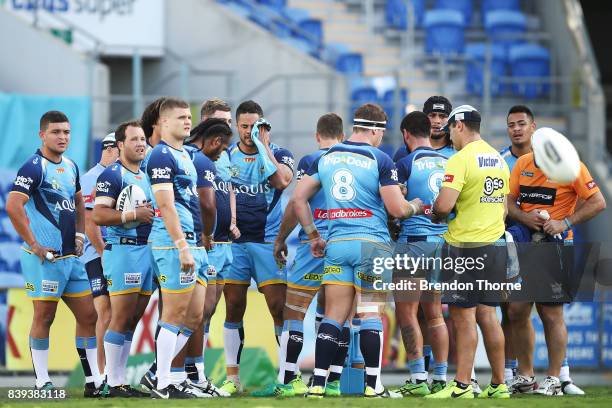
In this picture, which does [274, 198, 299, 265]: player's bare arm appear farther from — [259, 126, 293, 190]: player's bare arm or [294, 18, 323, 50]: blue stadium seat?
[294, 18, 323, 50]: blue stadium seat

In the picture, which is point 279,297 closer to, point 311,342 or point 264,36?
point 311,342

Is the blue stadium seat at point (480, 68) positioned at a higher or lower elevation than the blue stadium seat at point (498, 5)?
lower

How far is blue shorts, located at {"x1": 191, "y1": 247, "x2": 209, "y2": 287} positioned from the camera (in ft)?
35.5

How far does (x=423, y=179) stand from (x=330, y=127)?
39.1 inches

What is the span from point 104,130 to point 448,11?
7.27 meters

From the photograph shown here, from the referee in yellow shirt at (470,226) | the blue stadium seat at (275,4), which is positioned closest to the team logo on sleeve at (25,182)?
the referee in yellow shirt at (470,226)

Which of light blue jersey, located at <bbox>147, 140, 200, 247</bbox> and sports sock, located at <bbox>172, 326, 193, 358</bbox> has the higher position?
light blue jersey, located at <bbox>147, 140, 200, 247</bbox>

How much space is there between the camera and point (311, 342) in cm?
1694

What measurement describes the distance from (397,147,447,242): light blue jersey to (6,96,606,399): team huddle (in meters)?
0.01

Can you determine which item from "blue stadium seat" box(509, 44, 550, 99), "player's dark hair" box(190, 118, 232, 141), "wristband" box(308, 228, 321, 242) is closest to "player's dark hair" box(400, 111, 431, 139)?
"wristband" box(308, 228, 321, 242)

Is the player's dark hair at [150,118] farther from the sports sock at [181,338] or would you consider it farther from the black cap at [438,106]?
the black cap at [438,106]

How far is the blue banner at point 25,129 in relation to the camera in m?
19.4

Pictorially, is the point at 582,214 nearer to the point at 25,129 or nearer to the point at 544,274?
the point at 544,274

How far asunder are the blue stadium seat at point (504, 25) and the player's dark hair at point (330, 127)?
12.9m
